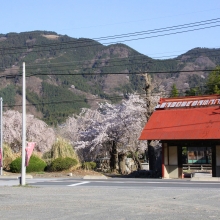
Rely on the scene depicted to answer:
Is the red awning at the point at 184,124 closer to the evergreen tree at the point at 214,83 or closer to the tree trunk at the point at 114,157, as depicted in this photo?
the tree trunk at the point at 114,157

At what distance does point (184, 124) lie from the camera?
1396 inches

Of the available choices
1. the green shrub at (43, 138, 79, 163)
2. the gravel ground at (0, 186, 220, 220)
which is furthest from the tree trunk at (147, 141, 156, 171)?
the gravel ground at (0, 186, 220, 220)

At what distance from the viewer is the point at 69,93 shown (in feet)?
612

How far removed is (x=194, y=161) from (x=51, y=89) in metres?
142

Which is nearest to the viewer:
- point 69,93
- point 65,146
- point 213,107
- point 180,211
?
point 180,211

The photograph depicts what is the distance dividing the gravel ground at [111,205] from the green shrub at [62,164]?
20.5 metres

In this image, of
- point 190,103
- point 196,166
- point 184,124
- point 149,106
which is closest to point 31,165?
point 149,106

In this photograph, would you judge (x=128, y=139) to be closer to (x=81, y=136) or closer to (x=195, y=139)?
(x=81, y=136)

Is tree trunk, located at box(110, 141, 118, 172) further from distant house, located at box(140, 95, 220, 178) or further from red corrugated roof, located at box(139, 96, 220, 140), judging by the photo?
red corrugated roof, located at box(139, 96, 220, 140)

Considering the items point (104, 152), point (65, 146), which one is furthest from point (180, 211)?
point (104, 152)

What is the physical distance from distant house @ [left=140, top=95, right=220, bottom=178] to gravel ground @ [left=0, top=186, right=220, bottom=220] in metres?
13.6

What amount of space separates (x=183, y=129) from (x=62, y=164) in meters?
11.5

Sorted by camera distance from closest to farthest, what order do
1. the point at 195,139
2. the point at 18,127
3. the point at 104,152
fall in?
the point at 195,139
the point at 104,152
the point at 18,127

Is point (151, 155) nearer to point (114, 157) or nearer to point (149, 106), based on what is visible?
point (149, 106)
